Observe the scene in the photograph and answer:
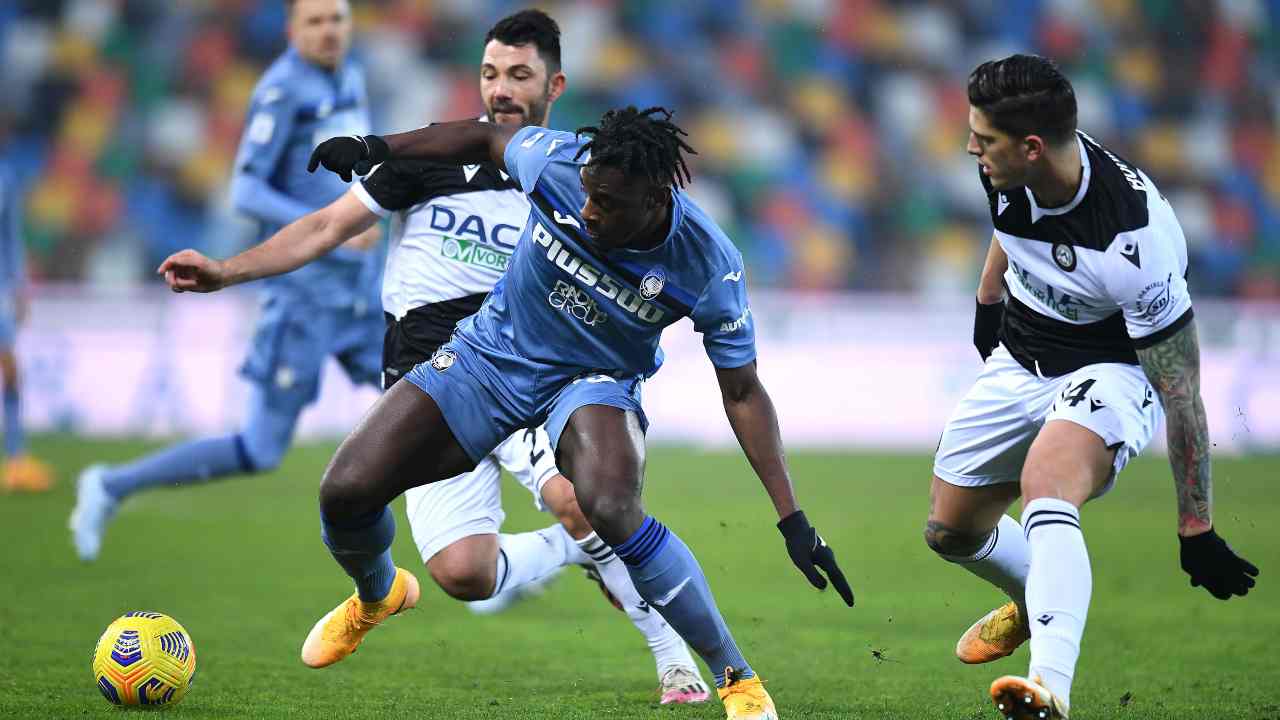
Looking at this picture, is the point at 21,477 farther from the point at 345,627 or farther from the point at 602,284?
the point at 602,284

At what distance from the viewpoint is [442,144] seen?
520cm

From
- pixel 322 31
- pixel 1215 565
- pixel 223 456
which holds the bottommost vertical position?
pixel 223 456

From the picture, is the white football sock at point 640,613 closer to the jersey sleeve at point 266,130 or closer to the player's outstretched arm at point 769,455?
the player's outstretched arm at point 769,455

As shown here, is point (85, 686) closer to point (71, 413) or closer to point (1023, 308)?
point (1023, 308)

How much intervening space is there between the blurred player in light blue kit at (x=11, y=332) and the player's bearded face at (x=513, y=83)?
264 inches

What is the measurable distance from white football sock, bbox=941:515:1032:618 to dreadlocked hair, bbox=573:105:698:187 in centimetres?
186

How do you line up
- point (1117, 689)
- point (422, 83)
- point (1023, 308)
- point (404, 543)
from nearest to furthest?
1. point (1023, 308)
2. point (1117, 689)
3. point (404, 543)
4. point (422, 83)

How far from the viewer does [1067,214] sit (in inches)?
183

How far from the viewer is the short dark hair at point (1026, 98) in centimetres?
445

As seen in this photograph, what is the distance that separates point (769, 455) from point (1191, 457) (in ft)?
4.10

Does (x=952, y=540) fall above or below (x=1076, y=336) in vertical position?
below

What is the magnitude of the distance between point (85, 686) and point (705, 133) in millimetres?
14739

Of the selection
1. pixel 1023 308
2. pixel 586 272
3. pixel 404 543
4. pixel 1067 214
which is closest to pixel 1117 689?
pixel 1023 308

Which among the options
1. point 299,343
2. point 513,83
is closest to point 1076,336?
point 513,83
